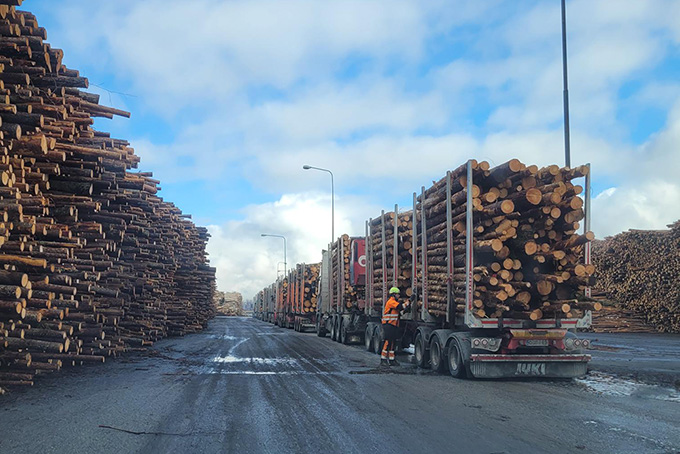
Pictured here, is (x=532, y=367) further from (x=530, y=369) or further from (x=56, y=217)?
(x=56, y=217)

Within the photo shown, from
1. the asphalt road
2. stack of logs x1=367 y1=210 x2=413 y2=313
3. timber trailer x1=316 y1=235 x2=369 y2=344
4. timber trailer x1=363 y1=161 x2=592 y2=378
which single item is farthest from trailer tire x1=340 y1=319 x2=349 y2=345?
timber trailer x1=363 y1=161 x2=592 y2=378

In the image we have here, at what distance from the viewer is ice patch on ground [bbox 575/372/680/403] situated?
28.0 ft

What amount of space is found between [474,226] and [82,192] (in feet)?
26.3

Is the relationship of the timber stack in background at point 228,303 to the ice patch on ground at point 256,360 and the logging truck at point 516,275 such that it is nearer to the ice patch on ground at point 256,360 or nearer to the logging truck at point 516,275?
the ice patch on ground at point 256,360

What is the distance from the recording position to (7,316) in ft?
28.6

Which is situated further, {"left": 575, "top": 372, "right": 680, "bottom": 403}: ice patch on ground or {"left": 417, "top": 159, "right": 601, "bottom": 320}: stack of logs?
{"left": 417, "top": 159, "right": 601, "bottom": 320}: stack of logs

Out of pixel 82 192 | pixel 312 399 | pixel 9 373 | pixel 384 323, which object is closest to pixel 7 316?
pixel 9 373

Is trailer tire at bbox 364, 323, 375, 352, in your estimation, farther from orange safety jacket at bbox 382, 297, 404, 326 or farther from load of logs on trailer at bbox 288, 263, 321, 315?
load of logs on trailer at bbox 288, 263, 321, 315

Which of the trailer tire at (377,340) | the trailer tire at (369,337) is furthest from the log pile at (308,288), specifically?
the trailer tire at (377,340)

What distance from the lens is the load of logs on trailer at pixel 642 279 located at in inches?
881

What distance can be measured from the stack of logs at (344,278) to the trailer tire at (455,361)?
913 cm

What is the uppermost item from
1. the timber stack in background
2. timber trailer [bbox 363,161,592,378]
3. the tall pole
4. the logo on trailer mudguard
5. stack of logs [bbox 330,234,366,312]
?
the tall pole

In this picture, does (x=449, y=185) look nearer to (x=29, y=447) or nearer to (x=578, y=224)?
(x=578, y=224)

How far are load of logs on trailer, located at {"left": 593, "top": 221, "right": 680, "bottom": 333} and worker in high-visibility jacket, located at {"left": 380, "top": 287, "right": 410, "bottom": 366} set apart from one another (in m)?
14.0
